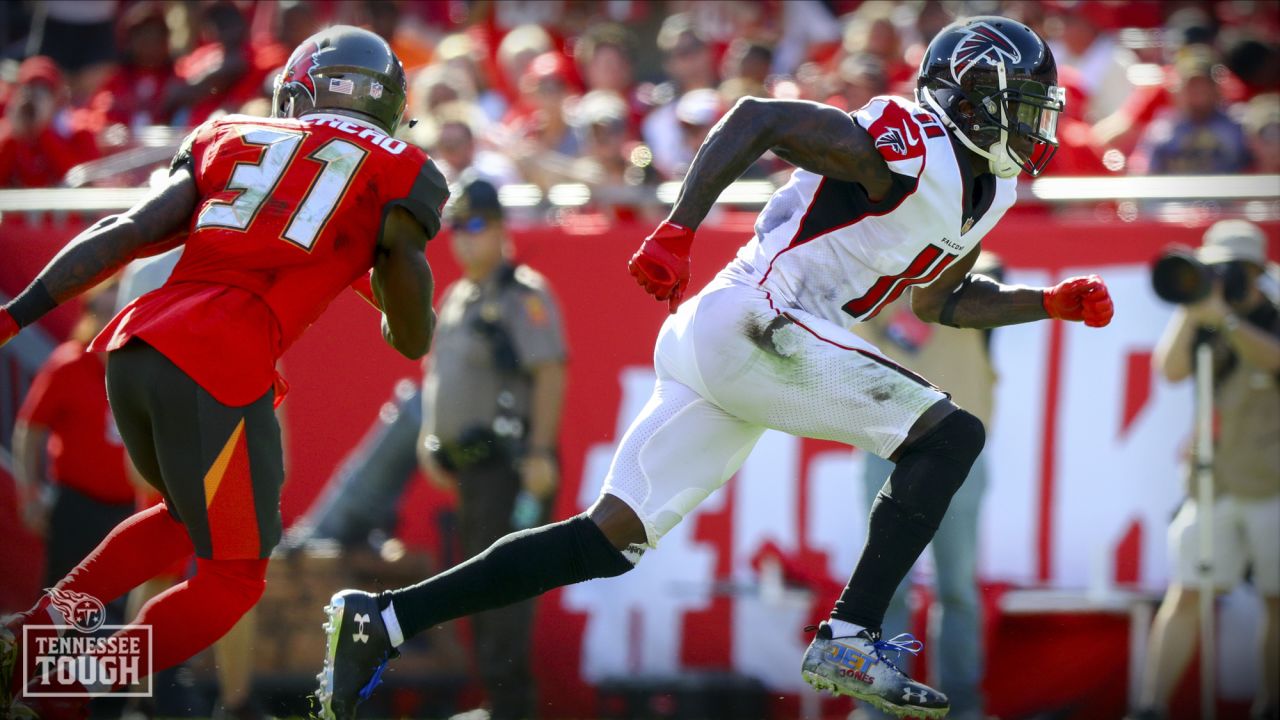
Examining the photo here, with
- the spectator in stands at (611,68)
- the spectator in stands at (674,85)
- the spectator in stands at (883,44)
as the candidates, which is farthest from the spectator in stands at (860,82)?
the spectator in stands at (611,68)

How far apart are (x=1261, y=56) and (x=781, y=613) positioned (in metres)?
4.49

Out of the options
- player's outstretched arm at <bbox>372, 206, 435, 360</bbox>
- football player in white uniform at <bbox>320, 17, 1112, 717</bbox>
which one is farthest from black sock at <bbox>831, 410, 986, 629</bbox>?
player's outstretched arm at <bbox>372, 206, 435, 360</bbox>

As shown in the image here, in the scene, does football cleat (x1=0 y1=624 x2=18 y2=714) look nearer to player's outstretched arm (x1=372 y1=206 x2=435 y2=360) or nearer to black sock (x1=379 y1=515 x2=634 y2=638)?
black sock (x1=379 y1=515 x2=634 y2=638)

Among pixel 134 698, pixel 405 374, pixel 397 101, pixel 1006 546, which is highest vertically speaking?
→ pixel 397 101

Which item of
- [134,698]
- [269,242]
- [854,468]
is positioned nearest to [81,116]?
[134,698]

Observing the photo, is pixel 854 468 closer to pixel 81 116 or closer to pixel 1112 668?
pixel 1112 668

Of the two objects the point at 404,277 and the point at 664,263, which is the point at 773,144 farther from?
the point at 404,277

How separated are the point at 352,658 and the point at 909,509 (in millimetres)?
1527

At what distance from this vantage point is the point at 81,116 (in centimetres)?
944

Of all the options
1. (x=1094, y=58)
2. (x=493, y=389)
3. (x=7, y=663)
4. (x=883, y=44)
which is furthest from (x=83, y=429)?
(x=1094, y=58)

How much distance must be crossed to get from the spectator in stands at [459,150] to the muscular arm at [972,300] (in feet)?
9.52

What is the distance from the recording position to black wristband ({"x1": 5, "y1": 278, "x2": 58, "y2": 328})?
404cm

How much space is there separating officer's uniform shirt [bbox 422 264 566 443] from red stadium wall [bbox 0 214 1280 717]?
19.8 inches

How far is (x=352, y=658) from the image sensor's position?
427 cm
